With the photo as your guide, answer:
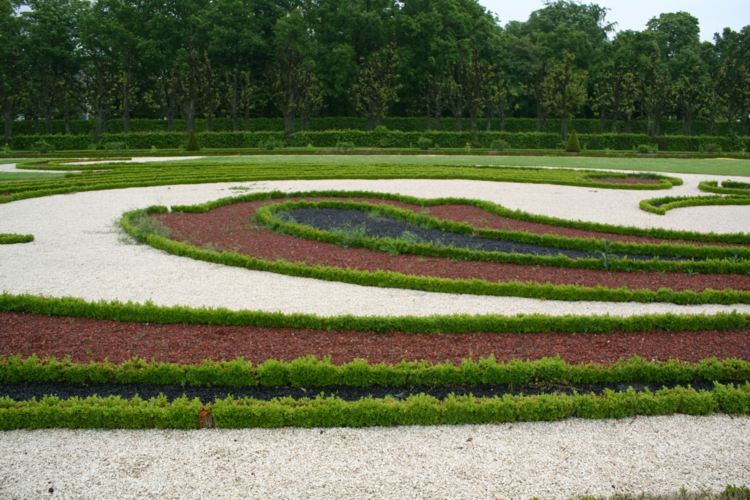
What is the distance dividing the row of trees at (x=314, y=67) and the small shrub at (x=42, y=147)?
32.2 ft

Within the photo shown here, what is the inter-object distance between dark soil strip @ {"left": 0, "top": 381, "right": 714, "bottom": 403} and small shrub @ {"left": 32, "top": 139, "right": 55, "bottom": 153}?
36533mm

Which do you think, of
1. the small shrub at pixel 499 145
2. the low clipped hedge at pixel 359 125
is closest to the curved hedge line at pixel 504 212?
the small shrub at pixel 499 145

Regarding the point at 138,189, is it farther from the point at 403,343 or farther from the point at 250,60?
the point at 250,60

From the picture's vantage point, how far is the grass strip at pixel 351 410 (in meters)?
4.83

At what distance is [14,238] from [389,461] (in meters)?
9.15

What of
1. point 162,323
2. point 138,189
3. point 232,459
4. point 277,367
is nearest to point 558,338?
point 277,367

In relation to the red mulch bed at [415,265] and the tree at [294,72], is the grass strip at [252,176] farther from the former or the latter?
the tree at [294,72]

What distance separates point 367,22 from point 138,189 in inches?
1671

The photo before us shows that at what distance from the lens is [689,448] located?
459cm

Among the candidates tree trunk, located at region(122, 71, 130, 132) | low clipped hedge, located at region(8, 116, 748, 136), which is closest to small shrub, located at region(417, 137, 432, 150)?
low clipped hedge, located at region(8, 116, 748, 136)

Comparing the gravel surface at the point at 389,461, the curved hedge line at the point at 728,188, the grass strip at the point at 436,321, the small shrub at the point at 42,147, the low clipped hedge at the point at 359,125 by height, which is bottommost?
the gravel surface at the point at 389,461

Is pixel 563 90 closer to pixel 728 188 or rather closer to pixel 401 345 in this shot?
pixel 728 188

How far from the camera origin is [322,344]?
642cm

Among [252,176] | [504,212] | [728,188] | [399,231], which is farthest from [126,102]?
[399,231]
